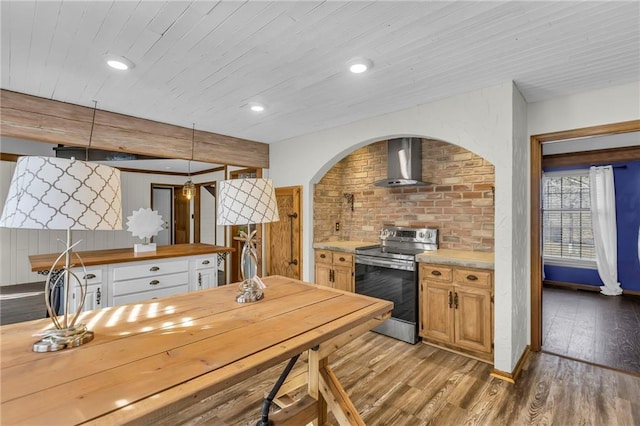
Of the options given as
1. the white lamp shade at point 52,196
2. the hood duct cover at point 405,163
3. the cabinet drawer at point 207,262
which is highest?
the hood duct cover at point 405,163

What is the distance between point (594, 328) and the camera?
350 centimetres

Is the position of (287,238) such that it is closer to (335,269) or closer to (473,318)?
(335,269)

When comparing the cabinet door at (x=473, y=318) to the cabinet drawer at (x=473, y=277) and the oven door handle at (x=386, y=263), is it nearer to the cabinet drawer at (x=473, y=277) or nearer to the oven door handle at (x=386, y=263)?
the cabinet drawer at (x=473, y=277)

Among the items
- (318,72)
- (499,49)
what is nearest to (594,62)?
(499,49)

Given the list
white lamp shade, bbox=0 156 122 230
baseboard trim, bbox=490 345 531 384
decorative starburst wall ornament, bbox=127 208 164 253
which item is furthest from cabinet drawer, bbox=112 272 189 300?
baseboard trim, bbox=490 345 531 384

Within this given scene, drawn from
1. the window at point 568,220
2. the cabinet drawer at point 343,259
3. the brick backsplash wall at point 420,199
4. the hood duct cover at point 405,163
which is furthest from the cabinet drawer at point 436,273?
the window at point 568,220

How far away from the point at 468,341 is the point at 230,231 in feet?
14.7

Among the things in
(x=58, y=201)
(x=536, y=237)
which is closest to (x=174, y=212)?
(x=58, y=201)

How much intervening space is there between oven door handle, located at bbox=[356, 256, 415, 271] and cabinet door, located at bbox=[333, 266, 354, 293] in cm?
22

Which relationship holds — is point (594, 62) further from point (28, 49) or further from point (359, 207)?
point (28, 49)

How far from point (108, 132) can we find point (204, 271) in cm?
187

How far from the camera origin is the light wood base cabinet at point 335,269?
3.75 metres

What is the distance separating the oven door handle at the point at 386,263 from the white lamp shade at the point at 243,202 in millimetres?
1954

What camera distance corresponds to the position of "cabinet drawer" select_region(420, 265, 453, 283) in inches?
115
